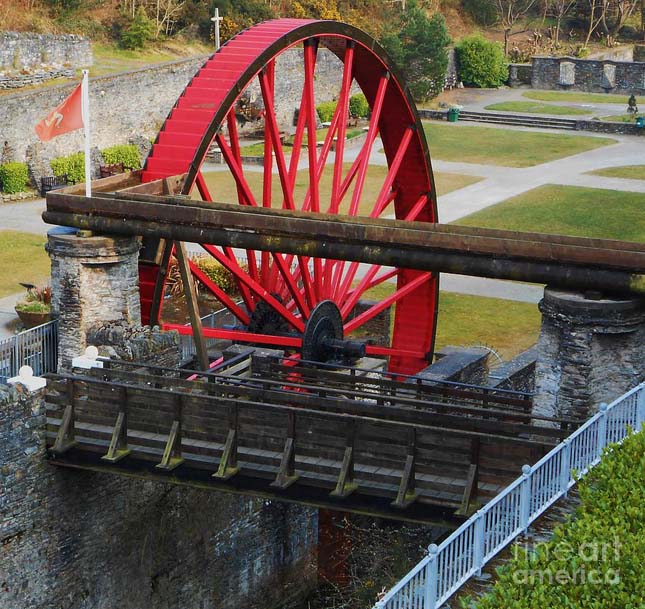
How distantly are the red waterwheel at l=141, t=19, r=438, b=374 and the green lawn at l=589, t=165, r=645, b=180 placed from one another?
1924cm

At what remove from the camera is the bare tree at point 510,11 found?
65.2m

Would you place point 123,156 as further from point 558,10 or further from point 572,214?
point 558,10

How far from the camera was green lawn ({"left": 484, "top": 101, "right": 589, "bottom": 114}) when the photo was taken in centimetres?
5416

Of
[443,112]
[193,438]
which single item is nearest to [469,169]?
[443,112]

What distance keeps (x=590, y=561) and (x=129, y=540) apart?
7.76 metres

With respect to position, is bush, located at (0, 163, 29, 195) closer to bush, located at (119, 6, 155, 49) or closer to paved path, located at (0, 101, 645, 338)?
paved path, located at (0, 101, 645, 338)

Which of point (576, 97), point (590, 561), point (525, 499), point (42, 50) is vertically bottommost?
point (576, 97)

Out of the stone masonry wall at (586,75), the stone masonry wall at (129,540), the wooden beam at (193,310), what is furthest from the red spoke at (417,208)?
the stone masonry wall at (586,75)

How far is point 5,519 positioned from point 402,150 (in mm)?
9719

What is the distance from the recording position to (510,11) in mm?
64562

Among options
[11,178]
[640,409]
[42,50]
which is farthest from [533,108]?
[640,409]

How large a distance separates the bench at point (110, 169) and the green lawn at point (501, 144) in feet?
30.8

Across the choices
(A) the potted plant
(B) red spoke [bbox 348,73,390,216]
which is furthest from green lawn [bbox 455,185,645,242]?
(A) the potted plant

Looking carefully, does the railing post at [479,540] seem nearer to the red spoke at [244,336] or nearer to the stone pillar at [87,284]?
the stone pillar at [87,284]
